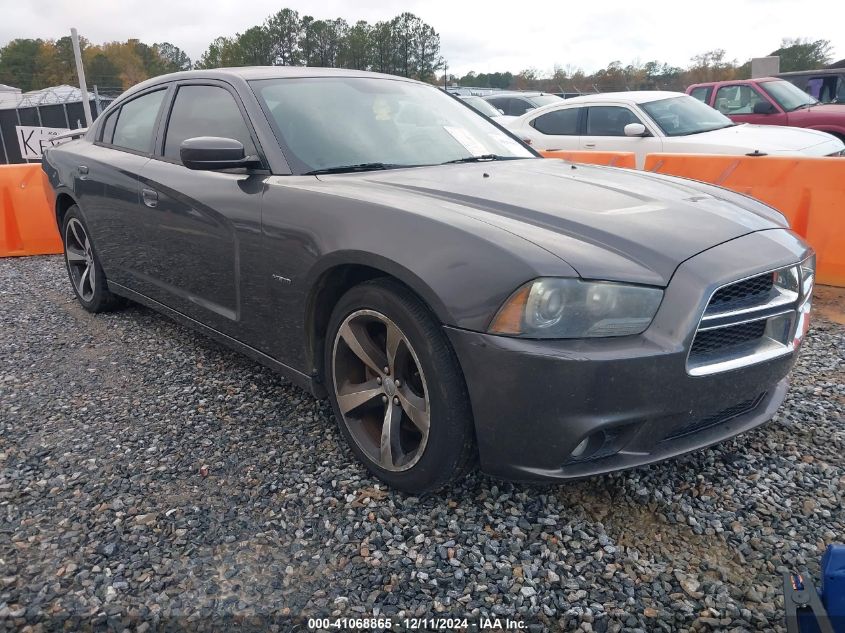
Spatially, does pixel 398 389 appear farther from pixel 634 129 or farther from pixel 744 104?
pixel 744 104

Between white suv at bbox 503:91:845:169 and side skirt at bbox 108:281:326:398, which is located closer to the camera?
side skirt at bbox 108:281:326:398

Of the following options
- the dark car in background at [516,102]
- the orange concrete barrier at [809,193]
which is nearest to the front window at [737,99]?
the dark car in background at [516,102]

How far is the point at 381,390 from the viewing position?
8.41 feet

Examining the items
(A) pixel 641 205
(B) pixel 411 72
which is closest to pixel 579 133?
(A) pixel 641 205

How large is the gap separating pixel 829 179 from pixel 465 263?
13.5 feet

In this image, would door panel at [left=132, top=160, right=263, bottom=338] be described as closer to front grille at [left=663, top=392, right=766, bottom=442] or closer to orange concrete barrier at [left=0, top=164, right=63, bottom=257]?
front grille at [left=663, top=392, right=766, bottom=442]

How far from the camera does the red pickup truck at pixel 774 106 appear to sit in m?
10.2

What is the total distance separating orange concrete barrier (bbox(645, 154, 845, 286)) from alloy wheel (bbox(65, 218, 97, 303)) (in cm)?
495

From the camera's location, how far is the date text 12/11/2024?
1.97 meters

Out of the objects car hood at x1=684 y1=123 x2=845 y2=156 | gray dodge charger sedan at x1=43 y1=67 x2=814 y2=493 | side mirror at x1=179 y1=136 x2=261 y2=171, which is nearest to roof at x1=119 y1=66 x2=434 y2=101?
gray dodge charger sedan at x1=43 y1=67 x2=814 y2=493

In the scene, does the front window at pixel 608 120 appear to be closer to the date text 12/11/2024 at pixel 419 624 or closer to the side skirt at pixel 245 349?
the side skirt at pixel 245 349

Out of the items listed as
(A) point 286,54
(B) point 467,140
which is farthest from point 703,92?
(A) point 286,54

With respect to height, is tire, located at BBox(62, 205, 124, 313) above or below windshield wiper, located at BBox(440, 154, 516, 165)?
below

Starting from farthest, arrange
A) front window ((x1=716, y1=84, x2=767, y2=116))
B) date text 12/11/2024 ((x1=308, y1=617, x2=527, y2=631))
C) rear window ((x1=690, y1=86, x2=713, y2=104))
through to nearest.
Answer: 1. rear window ((x1=690, y1=86, x2=713, y2=104))
2. front window ((x1=716, y1=84, x2=767, y2=116))
3. date text 12/11/2024 ((x1=308, y1=617, x2=527, y2=631))
